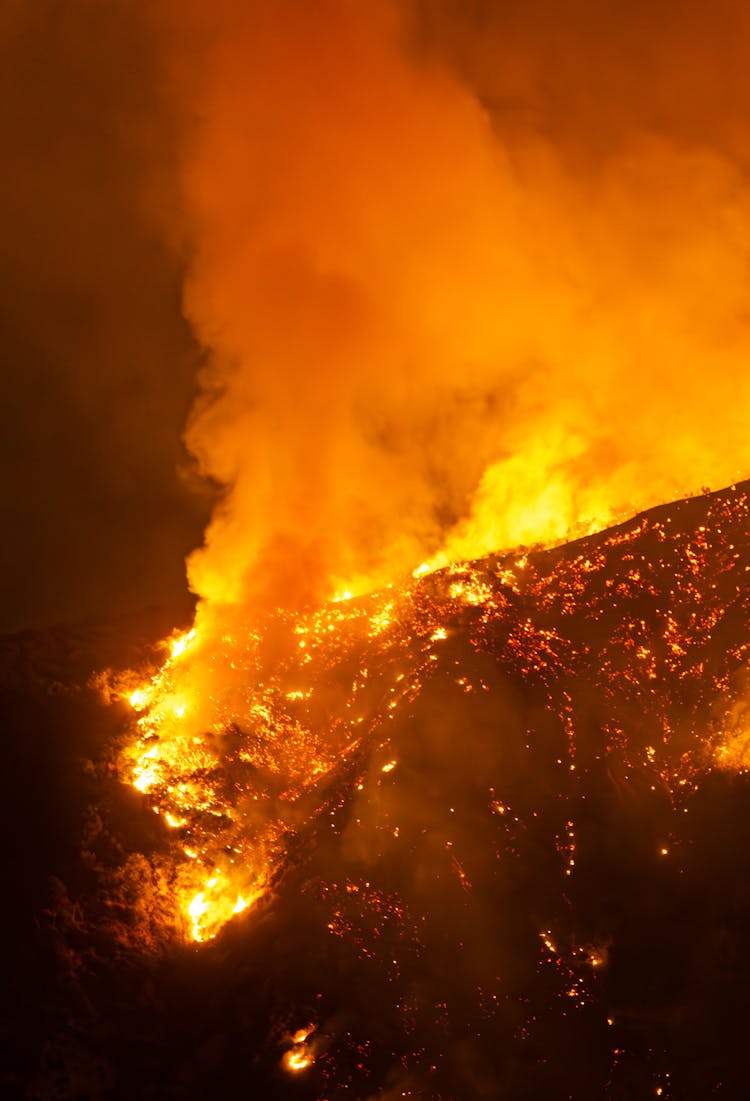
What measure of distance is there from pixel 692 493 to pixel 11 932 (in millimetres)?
17218

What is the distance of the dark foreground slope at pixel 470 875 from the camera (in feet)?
47.3

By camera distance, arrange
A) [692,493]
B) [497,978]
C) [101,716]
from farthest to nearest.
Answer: [692,493]
[101,716]
[497,978]

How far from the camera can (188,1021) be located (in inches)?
607

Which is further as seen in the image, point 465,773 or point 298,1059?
point 465,773

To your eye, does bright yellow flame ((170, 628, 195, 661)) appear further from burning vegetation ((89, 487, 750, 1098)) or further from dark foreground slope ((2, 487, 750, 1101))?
dark foreground slope ((2, 487, 750, 1101))

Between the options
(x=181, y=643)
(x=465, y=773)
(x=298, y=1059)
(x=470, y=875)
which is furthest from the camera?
(x=181, y=643)

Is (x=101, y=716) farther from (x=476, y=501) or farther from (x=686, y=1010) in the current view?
(x=686, y=1010)

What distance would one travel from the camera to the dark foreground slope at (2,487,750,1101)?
47.3ft

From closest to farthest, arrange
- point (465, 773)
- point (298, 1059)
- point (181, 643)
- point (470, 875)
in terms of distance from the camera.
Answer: point (298, 1059)
point (470, 875)
point (465, 773)
point (181, 643)

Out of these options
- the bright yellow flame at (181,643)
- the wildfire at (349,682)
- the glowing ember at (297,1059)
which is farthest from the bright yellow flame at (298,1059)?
the bright yellow flame at (181,643)

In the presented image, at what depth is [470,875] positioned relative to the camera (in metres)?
16.9

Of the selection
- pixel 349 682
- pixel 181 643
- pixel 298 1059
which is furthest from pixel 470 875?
pixel 181 643

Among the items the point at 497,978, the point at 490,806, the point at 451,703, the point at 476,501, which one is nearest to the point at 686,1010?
the point at 497,978

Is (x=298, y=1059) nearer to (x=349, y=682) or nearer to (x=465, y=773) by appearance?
(x=465, y=773)
